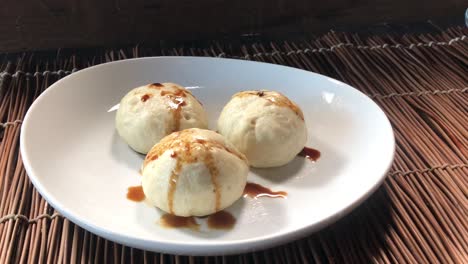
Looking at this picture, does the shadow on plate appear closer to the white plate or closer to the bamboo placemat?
the white plate

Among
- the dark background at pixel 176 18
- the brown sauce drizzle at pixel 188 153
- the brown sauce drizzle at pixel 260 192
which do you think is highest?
the brown sauce drizzle at pixel 188 153

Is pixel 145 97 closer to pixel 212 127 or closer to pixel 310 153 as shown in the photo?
pixel 212 127

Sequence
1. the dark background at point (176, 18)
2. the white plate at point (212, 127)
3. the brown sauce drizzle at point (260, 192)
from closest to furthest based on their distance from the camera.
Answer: the white plate at point (212, 127)
the brown sauce drizzle at point (260, 192)
the dark background at point (176, 18)

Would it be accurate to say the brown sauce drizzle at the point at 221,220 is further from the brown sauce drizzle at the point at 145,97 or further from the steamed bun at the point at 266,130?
the brown sauce drizzle at the point at 145,97

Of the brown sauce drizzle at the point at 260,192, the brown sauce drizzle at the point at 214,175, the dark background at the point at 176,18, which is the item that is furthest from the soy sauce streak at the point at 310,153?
the dark background at the point at 176,18

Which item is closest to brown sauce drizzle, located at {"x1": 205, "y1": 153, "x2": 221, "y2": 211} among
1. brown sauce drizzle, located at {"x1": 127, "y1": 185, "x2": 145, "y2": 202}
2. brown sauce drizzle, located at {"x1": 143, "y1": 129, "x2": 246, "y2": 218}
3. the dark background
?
brown sauce drizzle, located at {"x1": 143, "y1": 129, "x2": 246, "y2": 218}

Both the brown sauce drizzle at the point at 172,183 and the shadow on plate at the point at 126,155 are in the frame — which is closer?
the brown sauce drizzle at the point at 172,183

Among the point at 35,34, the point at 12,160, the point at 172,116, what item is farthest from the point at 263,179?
the point at 35,34

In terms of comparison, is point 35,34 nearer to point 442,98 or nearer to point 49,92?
point 49,92
